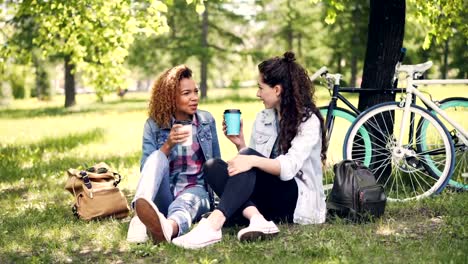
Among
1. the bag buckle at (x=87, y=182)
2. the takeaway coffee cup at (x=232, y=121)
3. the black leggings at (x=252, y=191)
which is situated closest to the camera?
the takeaway coffee cup at (x=232, y=121)

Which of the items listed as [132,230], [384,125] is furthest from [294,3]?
[132,230]

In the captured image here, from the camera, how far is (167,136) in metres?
4.97

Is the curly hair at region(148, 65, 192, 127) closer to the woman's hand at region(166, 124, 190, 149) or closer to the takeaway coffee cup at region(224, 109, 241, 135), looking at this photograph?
the woman's hand at region(166, 124, 190, 149)

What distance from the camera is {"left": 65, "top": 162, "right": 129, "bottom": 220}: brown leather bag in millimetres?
5340

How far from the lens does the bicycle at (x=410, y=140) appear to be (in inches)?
217

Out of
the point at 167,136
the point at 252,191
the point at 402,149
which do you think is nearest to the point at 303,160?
the point at 252,191

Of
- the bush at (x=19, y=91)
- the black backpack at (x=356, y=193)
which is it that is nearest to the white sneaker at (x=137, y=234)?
the black backpack at (x=356, y=193)

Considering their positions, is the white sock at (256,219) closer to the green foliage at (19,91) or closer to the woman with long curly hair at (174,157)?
the woman with long curly hair at (174,157)

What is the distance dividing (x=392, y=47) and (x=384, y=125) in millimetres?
896

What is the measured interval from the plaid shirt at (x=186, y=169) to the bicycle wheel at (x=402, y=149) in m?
1.46

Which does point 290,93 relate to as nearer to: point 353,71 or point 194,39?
point 194,39

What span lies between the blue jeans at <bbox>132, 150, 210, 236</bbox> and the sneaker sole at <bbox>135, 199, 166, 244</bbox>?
0.08 metres

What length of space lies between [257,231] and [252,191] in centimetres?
29

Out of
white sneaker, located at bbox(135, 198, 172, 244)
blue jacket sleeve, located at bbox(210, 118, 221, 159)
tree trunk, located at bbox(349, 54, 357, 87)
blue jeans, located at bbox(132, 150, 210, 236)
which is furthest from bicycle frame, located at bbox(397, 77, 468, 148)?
tree trunk, located at bbox(349, 54, 357, 87)
